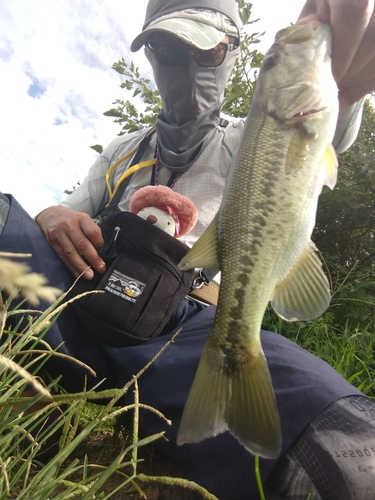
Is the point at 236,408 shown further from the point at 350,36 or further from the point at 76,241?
the point at 350,36

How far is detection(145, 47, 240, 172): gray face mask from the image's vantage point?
253 cm

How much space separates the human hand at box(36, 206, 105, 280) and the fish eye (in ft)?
3.37

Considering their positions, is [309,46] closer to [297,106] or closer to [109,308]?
[297,106]

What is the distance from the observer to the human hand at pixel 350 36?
4.49ft

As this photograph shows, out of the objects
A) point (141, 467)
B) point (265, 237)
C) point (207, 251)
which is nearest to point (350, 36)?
point (265, 237)

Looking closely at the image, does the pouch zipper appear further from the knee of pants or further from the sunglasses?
the sunglasses

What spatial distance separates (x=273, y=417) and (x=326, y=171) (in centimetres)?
79

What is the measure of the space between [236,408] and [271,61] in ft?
4.02

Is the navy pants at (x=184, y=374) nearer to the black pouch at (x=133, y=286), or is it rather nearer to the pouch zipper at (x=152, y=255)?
the black pouch at (x=133, y=286)

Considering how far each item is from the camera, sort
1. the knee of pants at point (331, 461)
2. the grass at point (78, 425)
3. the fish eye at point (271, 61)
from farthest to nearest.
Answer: the fish eye at point (271, 61) < the knee of pants at point (331, 461) < the grass at point (78, 425)

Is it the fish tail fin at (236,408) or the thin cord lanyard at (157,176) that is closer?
the fish tail fin at (236,408)

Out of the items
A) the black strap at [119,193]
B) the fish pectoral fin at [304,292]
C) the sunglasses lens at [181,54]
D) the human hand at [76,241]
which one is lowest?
the human hand at [76,241]

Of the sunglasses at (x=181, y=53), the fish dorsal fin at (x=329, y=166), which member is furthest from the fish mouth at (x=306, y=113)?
the sunglasses at (x=181, y=53)

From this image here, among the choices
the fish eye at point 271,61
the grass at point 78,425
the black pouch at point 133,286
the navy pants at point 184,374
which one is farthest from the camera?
the black pouch at point 133,286
